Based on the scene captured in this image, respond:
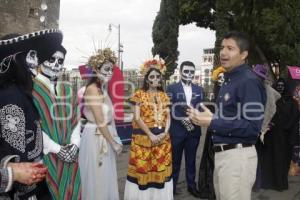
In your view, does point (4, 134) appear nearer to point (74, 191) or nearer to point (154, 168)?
point (74, 191)

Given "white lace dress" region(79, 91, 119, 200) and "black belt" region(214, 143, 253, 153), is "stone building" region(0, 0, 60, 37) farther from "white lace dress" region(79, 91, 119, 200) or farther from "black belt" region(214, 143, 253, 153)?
"black belt" region(214, 143, 253, 153)

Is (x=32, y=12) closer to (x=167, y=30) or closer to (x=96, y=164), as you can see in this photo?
(x=167, y=30)

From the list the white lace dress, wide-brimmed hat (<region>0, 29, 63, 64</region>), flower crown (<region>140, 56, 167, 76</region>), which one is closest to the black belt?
wide-brimmed hat (<region>0, 29, 63, 64</region>)

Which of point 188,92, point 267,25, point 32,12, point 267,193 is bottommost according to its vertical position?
point 267,193

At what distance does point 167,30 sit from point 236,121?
1897 cm

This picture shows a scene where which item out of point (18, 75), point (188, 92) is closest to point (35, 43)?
point (18, 75)

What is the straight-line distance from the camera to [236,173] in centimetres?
318

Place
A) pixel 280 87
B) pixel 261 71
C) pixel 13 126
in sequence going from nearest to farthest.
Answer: pixel 13 126 → pixel 261 71 → pixel 280 87

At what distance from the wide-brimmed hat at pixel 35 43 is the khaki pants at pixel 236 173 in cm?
153

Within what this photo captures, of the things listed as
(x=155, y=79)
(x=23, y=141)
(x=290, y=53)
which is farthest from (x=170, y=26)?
(x=23, y=141)

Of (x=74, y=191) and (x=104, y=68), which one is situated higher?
(x=104, y=68)

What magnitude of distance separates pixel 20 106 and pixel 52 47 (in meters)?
0.53

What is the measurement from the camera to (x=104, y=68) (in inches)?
199

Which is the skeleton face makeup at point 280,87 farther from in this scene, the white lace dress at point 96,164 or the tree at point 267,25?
the tree at point 267,25
